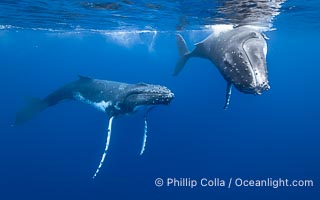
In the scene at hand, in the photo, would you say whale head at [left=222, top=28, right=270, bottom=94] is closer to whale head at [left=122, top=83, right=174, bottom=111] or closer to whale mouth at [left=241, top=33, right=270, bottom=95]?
whale mouth at [left=241, top=33, right=270, bottom=95]

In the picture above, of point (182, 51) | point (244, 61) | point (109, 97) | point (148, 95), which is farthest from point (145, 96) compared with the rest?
point (182, 51)

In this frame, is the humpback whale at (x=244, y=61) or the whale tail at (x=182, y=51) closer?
the humpback whale at (x=244, y=61)

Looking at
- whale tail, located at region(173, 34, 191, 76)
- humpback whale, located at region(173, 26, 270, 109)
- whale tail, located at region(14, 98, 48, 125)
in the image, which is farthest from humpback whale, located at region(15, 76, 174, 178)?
whale tail, located at region(173, 34, 191, 76)

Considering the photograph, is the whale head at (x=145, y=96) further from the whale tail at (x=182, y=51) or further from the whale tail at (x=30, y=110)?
the whale tail at (x=30, y=110)

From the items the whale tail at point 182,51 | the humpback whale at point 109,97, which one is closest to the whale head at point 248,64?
the humpback whale at point 109,97

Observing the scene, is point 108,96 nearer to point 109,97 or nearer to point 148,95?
point 109,97

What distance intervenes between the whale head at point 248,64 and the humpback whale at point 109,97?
259cm

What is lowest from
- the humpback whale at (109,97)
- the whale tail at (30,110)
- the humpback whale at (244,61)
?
the whale tail at (30,110)

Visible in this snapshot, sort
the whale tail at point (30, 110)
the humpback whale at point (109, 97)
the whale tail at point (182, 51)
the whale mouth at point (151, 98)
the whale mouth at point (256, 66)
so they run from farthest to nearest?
the whale tail at point (182, 51) → the whale tail at point (30, 110) → the humpback whale at point (109, 97) → the whale mouth at point (151, 98) → the whale mouth at point (256, 66)

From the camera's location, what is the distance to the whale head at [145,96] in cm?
991

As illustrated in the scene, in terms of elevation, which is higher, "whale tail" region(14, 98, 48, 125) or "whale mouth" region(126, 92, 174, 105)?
"whale mouth" region(126, 92, 174, 105)

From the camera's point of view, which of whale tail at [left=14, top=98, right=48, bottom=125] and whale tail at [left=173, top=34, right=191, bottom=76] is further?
whale tail at [left=173, top=34, right=191, bottom=76]

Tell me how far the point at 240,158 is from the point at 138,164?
46.6 ft

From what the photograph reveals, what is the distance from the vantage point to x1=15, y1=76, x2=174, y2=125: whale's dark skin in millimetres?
10164
